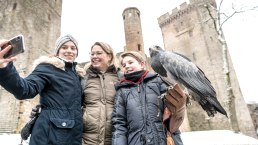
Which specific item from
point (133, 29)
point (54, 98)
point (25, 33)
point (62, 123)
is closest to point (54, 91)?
point (54, 98)

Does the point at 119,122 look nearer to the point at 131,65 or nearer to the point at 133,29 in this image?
the point at 131,65

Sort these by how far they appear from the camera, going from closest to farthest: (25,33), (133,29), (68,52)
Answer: (68,52) < (25,33) < (133,29)

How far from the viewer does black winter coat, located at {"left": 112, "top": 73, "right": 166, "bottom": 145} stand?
1.73 meters

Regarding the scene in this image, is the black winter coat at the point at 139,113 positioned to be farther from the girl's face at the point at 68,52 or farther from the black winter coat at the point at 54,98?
the girl's face at the point at 68,52

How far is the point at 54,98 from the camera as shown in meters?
1.77

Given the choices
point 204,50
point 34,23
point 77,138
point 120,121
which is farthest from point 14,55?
point 204,50

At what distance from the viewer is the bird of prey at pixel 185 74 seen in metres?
2.39

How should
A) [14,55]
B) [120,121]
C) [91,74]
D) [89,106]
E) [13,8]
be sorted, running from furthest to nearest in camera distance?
1. [13,8]
2. [91,74]
3. [89,106]
4. [120,121]
5. [14,55]

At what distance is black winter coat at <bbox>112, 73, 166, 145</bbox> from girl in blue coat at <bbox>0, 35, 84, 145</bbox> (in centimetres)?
34

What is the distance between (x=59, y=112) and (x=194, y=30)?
21.5 metres

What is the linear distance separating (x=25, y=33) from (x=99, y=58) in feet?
42.2

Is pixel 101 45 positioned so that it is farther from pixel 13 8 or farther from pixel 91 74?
pixel 13 8

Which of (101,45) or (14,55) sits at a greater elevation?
(101,45)

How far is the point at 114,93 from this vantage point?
6.93 ft
